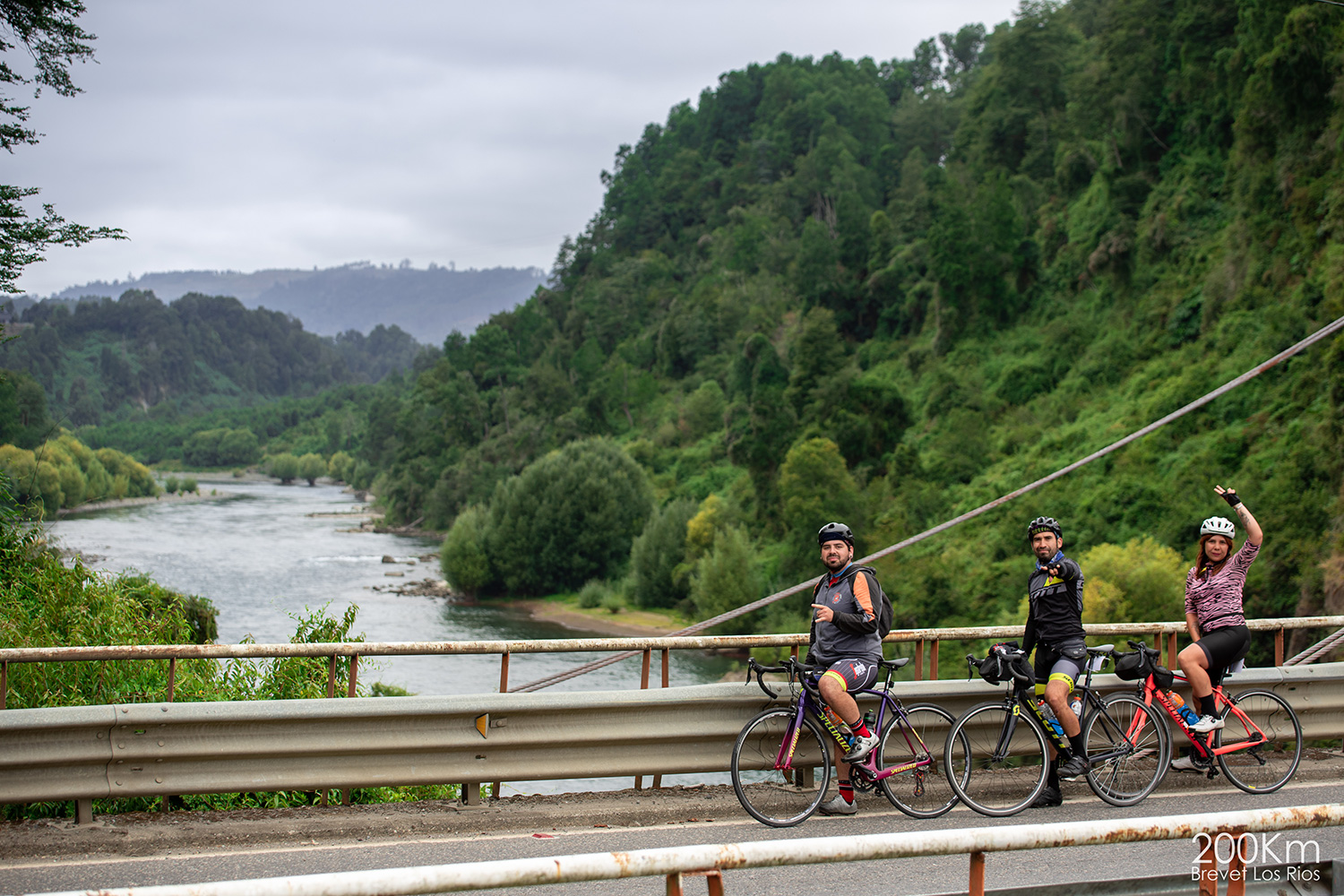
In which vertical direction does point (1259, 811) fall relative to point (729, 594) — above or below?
above

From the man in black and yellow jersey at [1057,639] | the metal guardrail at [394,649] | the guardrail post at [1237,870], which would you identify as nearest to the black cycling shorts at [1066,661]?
the man in black and yellow jersey at [1057,639]

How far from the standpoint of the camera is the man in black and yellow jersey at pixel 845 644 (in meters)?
6.71

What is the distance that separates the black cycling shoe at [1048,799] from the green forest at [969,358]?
19.3 metres

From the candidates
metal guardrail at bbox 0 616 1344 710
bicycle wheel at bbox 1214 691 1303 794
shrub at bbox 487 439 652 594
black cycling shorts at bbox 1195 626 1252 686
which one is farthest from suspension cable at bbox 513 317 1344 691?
shrub at bbox 487 439 652 594

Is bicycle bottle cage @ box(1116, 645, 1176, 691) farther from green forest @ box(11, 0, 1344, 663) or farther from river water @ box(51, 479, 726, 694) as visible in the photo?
green forest @ box(11, 0, 1344, 663)

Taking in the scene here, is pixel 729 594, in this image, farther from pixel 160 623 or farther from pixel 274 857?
pixel 274 857

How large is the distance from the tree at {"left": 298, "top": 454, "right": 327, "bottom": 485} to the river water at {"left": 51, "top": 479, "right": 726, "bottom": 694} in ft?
207

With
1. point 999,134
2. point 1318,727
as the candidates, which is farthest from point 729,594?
point 1318,727

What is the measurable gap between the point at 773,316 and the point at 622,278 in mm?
36410

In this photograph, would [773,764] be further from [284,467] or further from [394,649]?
[284,467]

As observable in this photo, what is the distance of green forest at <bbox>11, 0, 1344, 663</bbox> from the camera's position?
35.8 meters

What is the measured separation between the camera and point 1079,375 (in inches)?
2115

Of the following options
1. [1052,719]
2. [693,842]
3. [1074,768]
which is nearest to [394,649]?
[693,842]

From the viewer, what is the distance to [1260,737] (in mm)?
7609
